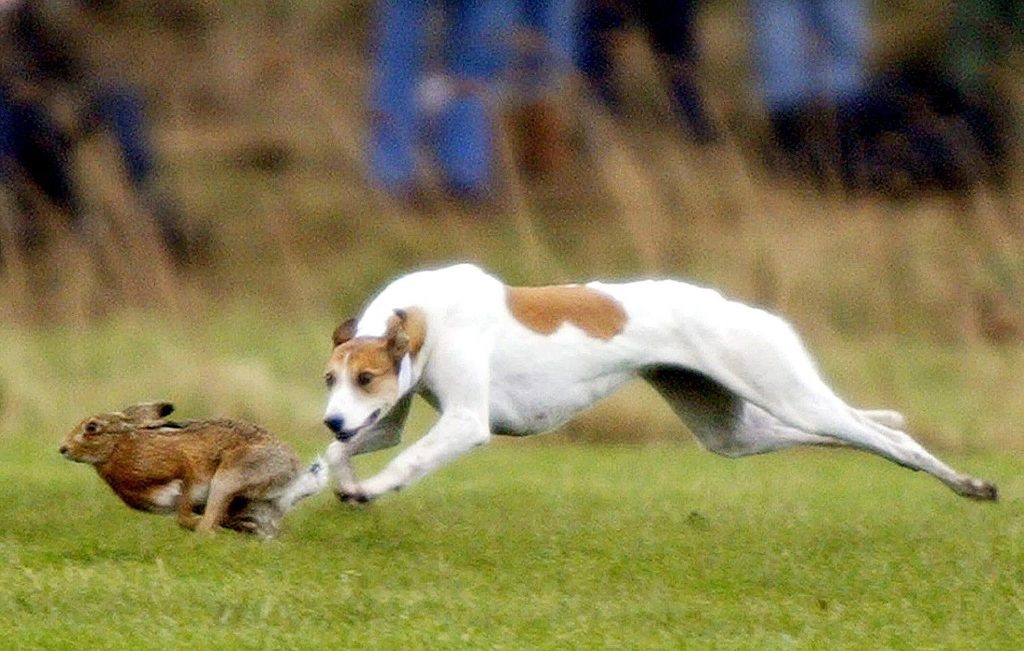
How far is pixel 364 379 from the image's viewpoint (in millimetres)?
7941

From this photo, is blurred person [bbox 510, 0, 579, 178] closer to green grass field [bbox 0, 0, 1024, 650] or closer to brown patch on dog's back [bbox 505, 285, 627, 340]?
green grass field [bbox 0, 0, 1024, 650]

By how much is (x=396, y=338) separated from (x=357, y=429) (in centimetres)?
36

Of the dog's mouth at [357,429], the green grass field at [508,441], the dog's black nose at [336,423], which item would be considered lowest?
the green grass field at [508,441]

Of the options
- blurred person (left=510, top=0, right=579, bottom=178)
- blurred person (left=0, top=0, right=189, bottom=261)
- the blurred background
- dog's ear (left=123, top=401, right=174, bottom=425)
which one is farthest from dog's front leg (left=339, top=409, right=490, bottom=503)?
blurred person (left=0, top=0, right=189, bottom=261)

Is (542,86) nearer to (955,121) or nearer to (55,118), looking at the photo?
(955,121)

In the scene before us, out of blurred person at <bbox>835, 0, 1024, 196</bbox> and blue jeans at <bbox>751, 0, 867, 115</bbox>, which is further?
blue jeans at <bbox>751, 0, 867, 115</bbox>

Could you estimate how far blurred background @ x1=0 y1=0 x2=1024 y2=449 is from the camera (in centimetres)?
1460

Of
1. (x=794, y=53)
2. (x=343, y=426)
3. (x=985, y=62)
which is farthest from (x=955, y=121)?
(x=343, y=426)

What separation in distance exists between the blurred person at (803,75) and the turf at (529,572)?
947 cm

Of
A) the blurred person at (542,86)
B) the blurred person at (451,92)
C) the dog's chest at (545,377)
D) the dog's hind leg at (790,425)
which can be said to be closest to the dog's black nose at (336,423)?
the dog's chest at (545,377)

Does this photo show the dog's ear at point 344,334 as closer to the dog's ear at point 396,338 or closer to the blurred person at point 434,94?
the dog's ear at point 396,338

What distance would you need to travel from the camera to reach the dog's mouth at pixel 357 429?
25.9ft

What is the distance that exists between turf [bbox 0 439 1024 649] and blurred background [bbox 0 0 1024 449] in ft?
12.3

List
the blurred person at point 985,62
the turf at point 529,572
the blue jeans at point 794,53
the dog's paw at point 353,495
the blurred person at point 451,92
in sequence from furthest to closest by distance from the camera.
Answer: the blue jeans at point 794,53
the blurred person at point 985,62
the blurred person at point 451,92
the dog's paw at point 353,495
the turf at point 529,572
